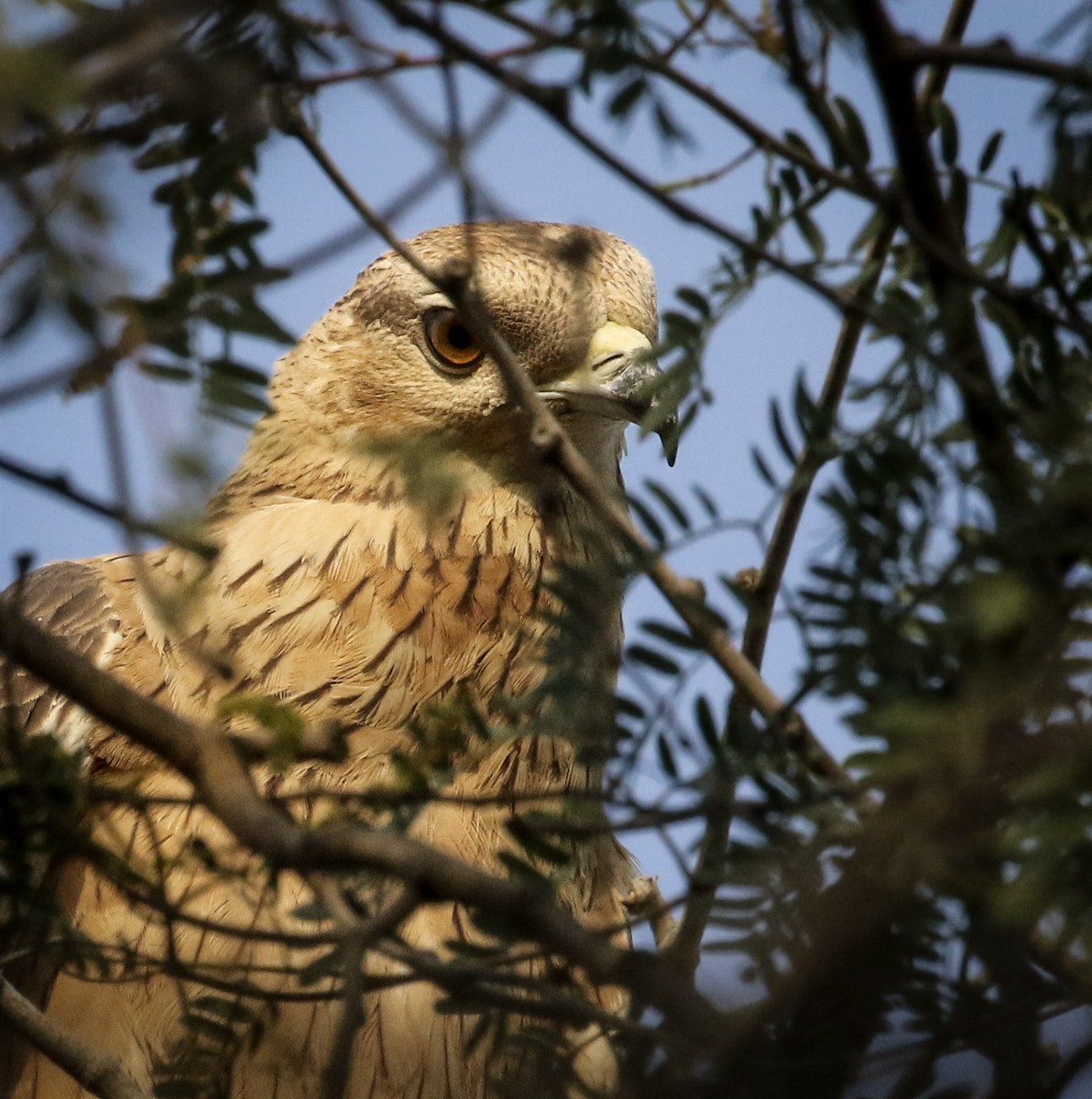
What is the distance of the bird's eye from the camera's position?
362 cm

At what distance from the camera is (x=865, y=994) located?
4.95 ft

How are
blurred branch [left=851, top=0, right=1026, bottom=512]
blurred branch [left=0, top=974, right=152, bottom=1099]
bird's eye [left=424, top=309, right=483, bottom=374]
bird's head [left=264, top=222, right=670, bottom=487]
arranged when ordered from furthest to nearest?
bird's eye [left=424, top=309, right=483, bottom=374], bird's head [left=264, top=222, right=670, bottom=487], blurred branch [left=0, top=974, right=152, bottom=1099], blurred branch [left=851, top=0, right=1026, bottom=512]

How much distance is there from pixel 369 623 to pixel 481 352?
724mm

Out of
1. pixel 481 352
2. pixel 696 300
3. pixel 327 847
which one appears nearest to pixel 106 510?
pixel 327 847

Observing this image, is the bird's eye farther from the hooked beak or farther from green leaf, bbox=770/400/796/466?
green leaf, bbox=770/400/796/466

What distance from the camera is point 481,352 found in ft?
11.7

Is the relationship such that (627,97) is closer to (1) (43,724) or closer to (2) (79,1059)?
(2) (79,1059)

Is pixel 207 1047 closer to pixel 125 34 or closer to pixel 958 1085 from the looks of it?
pixel 958 1085

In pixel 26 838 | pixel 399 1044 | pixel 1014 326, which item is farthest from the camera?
pixel 399 1044

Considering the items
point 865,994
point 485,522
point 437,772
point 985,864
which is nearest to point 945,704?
point 985,864

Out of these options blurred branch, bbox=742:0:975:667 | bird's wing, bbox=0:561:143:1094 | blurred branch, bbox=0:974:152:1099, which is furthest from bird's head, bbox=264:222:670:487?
blurred branch, bbox=0:974:152:1099

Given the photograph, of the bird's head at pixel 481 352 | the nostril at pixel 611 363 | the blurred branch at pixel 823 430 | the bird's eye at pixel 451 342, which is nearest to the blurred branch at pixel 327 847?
the blurred branch at pixel 823 430

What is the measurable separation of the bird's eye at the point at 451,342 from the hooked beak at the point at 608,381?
218 millimetres

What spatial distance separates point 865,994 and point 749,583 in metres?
0.56
